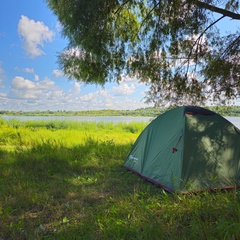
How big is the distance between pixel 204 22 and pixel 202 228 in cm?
479

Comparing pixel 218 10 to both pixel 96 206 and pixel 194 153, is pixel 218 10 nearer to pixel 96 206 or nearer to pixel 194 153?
pixel 194 153

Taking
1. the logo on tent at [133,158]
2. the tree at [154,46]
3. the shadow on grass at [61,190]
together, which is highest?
the tree at [154,46]

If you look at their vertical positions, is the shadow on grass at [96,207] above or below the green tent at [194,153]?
below

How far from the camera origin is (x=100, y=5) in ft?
17.1

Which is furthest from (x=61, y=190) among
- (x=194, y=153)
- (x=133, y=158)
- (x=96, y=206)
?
(x=194, y=153)

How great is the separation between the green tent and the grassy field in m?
0.29

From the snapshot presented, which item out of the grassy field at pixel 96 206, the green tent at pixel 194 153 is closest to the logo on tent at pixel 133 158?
the grassy field at pixel 96 206

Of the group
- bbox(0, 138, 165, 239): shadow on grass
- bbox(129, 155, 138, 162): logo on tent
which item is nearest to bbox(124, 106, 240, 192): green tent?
bbox(129, 155, 138, 162): logo on tent

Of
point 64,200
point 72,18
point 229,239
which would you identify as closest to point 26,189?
point 64,200

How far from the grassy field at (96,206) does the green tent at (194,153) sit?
0.97 feet

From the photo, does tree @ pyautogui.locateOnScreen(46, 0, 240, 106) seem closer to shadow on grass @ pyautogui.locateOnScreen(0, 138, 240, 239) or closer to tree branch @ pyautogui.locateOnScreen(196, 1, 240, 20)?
tree branch @ pyautogui.locateOnScreen(196, 1, 240, 20)

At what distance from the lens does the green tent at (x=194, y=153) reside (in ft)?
14.0

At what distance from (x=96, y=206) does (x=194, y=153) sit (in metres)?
1.94

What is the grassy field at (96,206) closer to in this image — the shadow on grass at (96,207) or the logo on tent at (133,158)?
the shadow on grass at (96,207)
